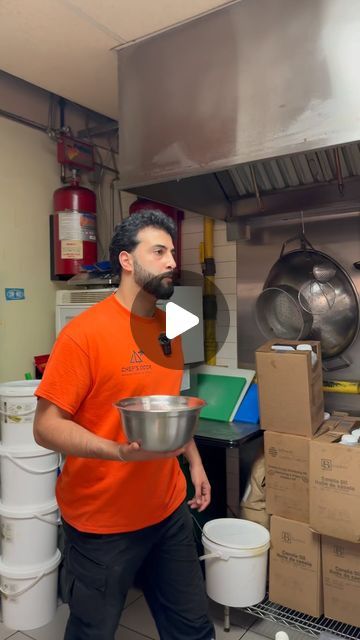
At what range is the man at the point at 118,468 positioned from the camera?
4.66 feet

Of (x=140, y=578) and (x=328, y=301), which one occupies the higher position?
(x=328, y=301)

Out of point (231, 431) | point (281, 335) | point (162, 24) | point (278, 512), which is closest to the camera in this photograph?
point (162, 24)

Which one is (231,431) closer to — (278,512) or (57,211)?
(278,512)

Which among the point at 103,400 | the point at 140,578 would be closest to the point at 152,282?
the point at 103,400

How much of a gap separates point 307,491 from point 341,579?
1.22 ft

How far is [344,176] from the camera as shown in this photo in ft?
8.02

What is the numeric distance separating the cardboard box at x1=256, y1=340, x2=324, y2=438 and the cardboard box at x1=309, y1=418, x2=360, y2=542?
0.13 metres

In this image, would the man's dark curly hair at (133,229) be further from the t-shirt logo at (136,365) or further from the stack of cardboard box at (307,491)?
the stack of cardboard box at (307,491)

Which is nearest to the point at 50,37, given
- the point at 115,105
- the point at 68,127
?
the point at 115,105

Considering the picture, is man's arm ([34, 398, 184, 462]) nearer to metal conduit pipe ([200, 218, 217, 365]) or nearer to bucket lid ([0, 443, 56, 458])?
bucket lid ([0, 443, 56, 458])

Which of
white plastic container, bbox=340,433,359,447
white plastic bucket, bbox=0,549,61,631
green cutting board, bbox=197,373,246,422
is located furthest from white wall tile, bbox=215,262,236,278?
white plastic bucket, bbox=0,549,61,631

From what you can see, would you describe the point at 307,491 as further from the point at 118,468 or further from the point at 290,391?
the point at 118,468

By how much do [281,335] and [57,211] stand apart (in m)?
1.51

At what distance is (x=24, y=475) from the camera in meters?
2.34
